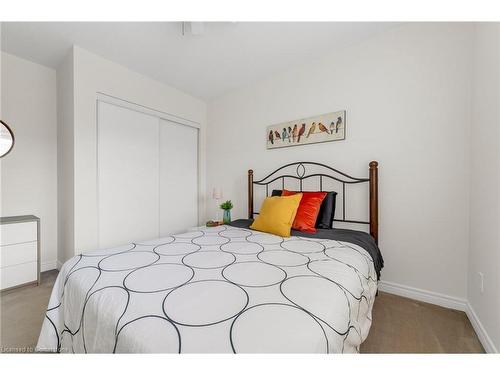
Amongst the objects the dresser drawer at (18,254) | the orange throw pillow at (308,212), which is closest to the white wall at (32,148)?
the dresser drawer at (18,254)

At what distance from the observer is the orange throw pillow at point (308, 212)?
6.16 feet

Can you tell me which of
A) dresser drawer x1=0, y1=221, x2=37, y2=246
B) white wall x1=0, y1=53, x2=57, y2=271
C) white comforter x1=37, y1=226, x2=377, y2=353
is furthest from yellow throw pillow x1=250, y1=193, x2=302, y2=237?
white wall x1=0, y1=53, x2=57, y2=271

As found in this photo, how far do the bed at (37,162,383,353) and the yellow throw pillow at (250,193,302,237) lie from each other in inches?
11.5

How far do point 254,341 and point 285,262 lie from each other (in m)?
0.60

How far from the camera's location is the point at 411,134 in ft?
5.95

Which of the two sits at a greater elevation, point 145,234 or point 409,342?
point 145,234

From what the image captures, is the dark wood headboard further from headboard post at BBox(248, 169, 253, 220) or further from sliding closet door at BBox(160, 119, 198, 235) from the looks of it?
sliding closet door at BBox(160, 119, 198, 235)

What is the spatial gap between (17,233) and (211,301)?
2.49 m

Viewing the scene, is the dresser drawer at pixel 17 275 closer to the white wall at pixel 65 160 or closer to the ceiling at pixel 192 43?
the white wall at pixel 65 160

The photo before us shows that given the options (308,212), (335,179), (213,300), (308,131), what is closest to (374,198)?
(335,179)
